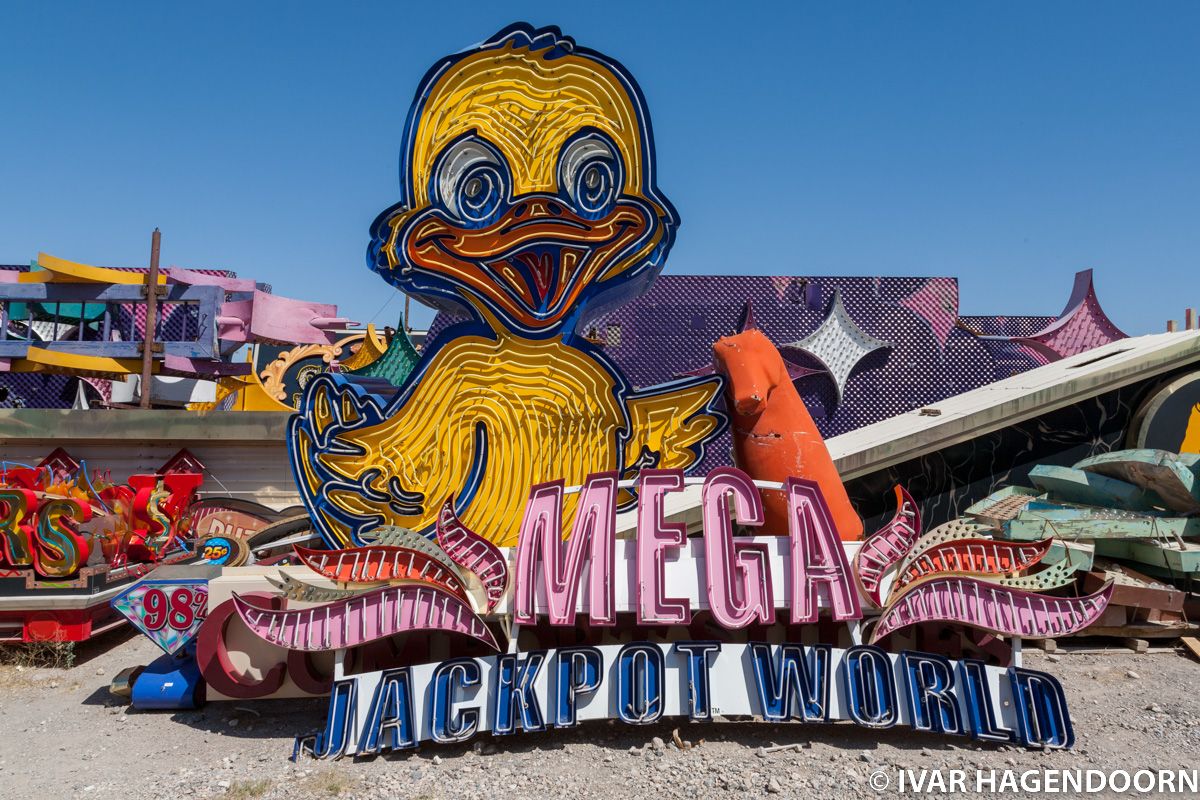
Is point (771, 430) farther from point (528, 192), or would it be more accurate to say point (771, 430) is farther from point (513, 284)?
point (528, 192)

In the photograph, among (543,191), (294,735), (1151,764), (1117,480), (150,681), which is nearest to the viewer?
(1151,764)

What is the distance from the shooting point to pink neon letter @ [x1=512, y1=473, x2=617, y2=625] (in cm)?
691

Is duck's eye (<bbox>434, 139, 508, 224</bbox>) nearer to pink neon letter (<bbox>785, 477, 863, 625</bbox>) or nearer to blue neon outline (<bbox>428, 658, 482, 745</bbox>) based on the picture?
pink neon letter (<bbox>785, 477, 863, 625</bbox>)

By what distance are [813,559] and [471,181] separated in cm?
509

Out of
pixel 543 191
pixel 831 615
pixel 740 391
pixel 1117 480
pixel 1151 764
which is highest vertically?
pixel 543 191

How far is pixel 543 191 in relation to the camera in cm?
880

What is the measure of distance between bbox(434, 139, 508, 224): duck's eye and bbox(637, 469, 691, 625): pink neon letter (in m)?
Result: 3.43

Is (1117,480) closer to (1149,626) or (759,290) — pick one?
(1149,626)

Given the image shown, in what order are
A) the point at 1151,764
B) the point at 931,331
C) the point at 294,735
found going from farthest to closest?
the point at 931,331 → the point at 294,735 → the point at 1151,764

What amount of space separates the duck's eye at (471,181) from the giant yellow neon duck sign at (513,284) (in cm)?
1

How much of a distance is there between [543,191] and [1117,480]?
26.5 ft

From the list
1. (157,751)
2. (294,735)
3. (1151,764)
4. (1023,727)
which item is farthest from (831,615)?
(157,751)

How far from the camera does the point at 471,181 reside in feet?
29.0

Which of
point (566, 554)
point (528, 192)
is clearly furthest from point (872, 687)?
point (528, 192)
